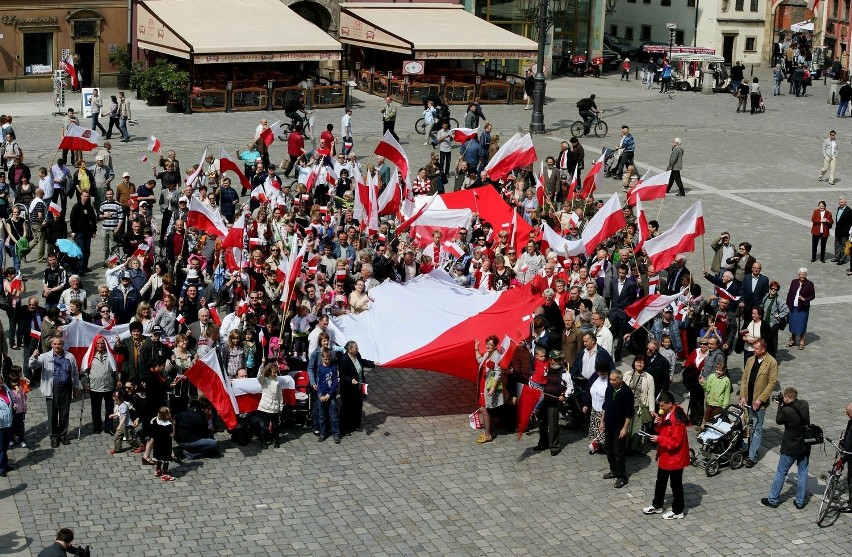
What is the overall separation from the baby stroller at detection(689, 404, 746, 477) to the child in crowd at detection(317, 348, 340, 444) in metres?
4.72

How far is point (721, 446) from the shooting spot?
1792cm

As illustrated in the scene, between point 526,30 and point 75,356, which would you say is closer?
point 75,356

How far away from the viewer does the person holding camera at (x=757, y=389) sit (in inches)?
702

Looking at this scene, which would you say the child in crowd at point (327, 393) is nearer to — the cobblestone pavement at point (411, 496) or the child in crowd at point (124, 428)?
the cobblestone pavement at point (411, 496)

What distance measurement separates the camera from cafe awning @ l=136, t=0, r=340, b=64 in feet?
145

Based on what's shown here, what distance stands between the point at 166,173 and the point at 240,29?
756 inches

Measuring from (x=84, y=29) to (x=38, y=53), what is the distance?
5.75ft

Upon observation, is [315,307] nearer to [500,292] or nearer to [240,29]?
[500,292]

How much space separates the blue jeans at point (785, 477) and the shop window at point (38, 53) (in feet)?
117

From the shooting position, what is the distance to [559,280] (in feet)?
70.1

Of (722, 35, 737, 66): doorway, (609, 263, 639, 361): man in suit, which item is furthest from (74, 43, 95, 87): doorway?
(722, 35, 737, 66): doorway

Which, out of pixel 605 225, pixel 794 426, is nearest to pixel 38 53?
pixel 605 225

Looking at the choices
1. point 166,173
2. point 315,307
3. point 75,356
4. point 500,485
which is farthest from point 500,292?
point 166,173

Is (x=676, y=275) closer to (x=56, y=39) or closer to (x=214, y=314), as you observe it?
(x=214, y=314)
